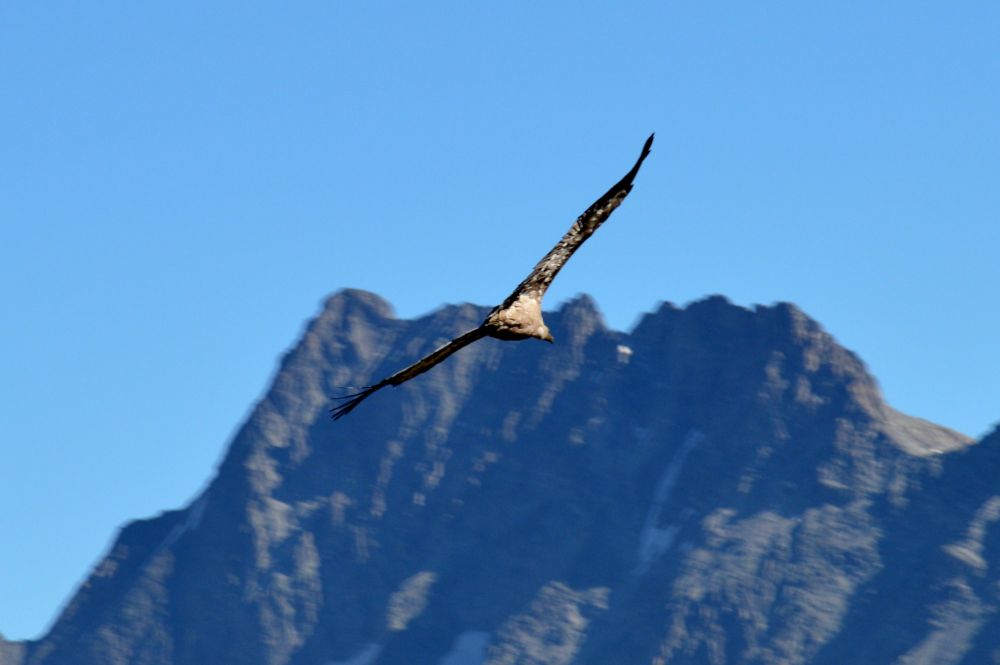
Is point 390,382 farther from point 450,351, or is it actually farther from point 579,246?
point 579,246

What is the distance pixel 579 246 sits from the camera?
44719mm

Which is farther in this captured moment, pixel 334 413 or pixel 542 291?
pixel 542 291

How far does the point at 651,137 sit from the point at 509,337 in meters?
5.83

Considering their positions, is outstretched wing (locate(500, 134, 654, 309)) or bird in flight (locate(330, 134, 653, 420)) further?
outstretched wing (locate(500, 134, 654, 309))

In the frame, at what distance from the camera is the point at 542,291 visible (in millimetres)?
44062

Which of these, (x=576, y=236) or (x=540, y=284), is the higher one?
(x=576, y=236)

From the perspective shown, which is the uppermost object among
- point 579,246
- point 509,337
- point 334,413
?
point 579,246

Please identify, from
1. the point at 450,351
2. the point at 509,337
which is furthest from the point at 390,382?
the point at 509,337

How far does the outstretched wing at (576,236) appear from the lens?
43.7 meters

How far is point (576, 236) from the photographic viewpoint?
44812 mm

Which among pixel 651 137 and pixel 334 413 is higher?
pixel 651 137

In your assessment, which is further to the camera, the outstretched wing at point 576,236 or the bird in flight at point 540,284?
the outstretched wing at point 576,236

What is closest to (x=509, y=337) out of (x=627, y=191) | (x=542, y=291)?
(x=542, y=291)

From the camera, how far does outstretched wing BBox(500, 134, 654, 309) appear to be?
4369 centimetres
